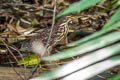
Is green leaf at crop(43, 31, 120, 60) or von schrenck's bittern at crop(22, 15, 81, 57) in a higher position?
green leaf at crop(43, 31, 120, 60)

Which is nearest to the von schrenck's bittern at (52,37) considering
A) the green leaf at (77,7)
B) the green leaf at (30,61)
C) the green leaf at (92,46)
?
the green leaf at (30,61)

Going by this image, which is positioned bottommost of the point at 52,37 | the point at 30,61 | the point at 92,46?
the point at 30,61

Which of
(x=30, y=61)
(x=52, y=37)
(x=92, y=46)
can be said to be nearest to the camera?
(x=92, y=46)

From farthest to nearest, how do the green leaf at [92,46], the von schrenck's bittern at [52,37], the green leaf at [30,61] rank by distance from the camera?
the von schrenck's bittern at [52,37], the green leaf at [30,61], the green leaf at [92,46]

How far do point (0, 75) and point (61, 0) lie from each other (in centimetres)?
357

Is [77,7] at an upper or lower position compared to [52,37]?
upper

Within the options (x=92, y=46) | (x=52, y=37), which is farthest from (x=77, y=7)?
(x=52, y=37)

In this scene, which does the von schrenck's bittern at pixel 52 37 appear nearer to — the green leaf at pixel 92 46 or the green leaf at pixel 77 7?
the green leaf at pixel 77 7

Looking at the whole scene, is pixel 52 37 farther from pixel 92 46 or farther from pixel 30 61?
pixel 92 46

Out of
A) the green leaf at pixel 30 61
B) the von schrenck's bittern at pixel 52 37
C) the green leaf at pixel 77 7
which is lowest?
the green leaf at pixel 30 61

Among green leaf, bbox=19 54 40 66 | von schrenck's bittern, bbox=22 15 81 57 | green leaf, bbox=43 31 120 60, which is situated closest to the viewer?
green leaf, bbox=43 31 120 60

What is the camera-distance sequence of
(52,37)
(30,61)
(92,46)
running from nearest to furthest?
(92,46)
(30,61)
(52,37)

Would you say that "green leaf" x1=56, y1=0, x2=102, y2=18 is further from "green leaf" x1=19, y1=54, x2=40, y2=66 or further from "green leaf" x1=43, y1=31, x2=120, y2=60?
"green leaf" x1=19, y1=54, x2=40, y2=66

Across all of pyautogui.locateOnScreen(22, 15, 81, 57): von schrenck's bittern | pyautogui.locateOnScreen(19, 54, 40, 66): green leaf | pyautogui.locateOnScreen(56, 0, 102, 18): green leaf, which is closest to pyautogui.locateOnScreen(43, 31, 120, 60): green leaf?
pyautogui.locateOnScreen(56, 0, 102, 18): green leaf
